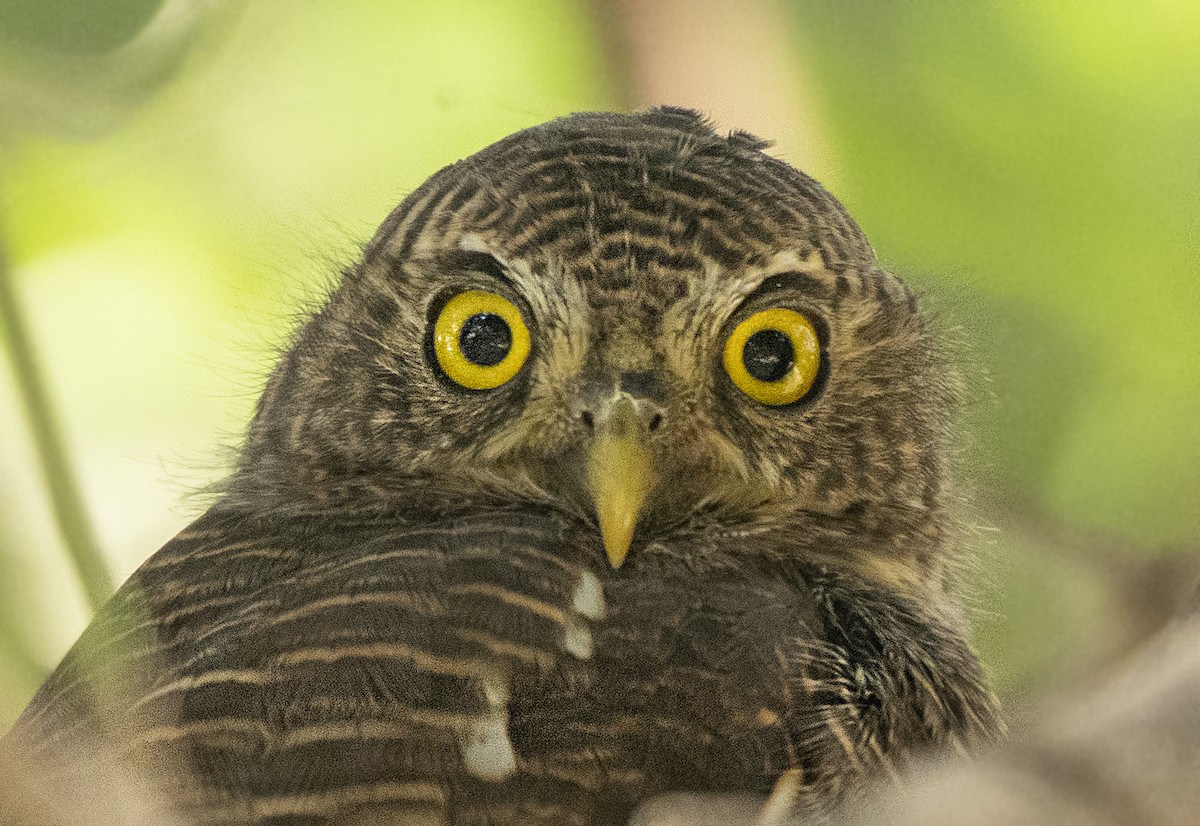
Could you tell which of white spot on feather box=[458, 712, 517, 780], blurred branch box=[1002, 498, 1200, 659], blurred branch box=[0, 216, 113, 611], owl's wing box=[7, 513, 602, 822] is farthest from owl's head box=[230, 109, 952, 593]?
blurred branch box=[0, 216, 113, 611]

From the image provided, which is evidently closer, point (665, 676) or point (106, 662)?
point (106, 662)

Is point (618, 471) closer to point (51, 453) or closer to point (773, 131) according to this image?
point (773, 131)

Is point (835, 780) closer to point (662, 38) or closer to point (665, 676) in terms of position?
point (665, 676)

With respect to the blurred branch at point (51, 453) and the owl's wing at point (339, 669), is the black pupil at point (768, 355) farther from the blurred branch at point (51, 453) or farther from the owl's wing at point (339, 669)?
the blurred branch at point (51, 453)

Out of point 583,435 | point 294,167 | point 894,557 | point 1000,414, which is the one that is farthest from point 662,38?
point 894,557

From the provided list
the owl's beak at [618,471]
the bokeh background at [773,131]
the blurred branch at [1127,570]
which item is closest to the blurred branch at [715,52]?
the bokeh background at [773,131]
